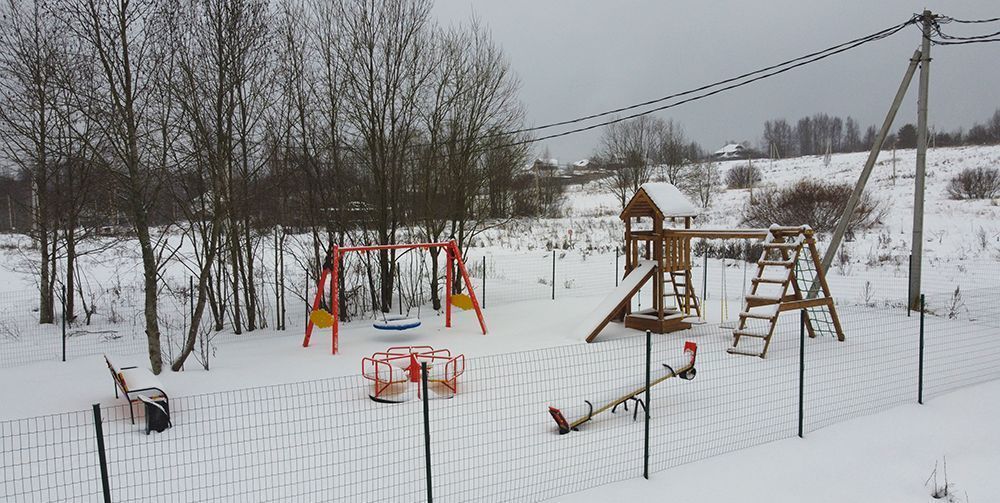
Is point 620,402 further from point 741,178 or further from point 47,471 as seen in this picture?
point 741,178

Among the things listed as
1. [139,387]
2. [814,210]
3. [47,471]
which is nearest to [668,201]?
[139,387]

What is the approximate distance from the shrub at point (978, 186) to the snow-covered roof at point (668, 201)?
27.7 m

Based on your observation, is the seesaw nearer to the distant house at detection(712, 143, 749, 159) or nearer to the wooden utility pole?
the wooden utility pole

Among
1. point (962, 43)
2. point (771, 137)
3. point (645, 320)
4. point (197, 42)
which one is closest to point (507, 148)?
point (645, 320)

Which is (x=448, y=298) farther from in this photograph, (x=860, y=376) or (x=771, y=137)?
(x=771, y=137)

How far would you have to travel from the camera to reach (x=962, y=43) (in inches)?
468

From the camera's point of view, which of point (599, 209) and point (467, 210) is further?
point (599, 209)

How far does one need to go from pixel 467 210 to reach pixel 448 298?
→ 4.12 metres

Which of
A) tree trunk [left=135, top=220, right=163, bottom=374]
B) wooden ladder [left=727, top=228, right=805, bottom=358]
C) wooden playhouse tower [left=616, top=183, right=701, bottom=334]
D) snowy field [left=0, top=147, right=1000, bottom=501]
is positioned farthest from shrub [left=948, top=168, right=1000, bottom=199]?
tree trunk [left=135, top=220, right=163, bottom=374]

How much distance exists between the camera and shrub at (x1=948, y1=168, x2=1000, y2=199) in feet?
99.1

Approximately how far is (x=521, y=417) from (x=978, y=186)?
111 feet

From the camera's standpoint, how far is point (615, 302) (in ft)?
35.8

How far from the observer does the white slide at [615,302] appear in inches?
418

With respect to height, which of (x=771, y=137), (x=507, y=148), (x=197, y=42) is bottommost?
(x=507, y=148)
